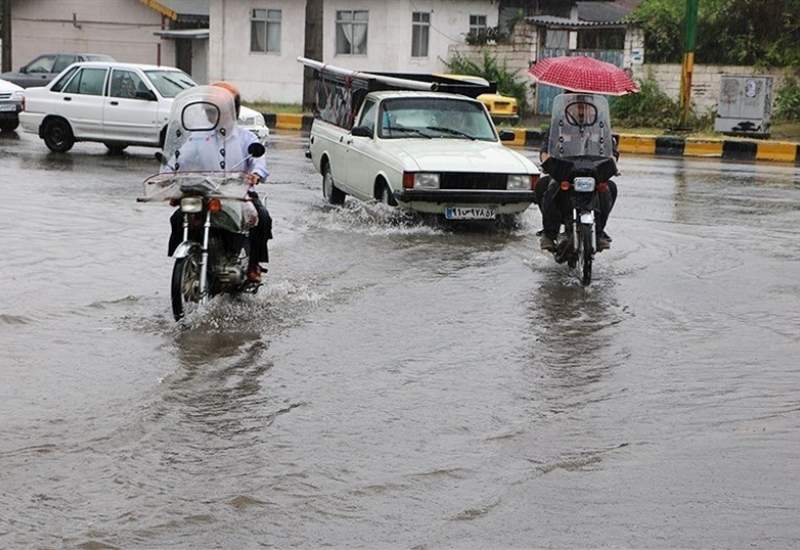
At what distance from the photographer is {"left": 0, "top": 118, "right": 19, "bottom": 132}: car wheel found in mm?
26375

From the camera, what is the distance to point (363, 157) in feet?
48.3

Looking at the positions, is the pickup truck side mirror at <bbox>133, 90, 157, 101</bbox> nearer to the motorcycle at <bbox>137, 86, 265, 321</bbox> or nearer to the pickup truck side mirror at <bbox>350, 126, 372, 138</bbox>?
the pickup truck side mirror at <bbox>350, 126, 372, 138</bbox>

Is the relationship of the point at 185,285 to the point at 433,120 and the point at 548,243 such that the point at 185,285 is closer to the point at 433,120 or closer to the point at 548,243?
the point at 548,243

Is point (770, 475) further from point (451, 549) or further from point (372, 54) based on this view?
point (372, 54)

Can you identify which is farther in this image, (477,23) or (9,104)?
(477,23)

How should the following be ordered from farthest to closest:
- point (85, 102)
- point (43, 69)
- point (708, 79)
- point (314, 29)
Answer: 1. point (43, 69)
2. point (314, 29)
3. point (708, 79)
4. point (85, 102)

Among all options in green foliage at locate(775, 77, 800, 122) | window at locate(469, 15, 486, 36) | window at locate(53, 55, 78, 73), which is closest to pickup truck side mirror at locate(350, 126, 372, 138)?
green foliage at locate(775, 77, 800, 122)

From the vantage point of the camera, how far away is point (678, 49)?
33969 mm

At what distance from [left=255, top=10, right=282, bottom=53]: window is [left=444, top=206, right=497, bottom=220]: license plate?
27504 millimetres

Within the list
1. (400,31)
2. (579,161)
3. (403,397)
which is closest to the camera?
(403,397)

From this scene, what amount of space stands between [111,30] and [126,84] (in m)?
25.9

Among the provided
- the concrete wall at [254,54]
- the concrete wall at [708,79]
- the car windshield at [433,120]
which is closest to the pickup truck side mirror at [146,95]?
the car windshield at [433,120]

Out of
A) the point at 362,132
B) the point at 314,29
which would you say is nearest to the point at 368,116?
the point at 362,132

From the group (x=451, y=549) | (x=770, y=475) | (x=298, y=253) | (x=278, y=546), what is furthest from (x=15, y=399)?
(x=298, y=253)
